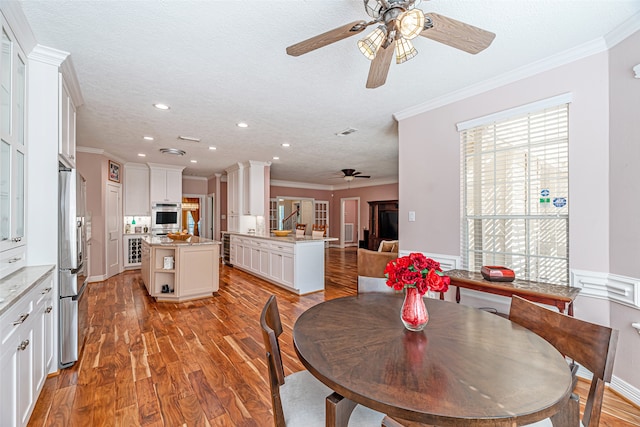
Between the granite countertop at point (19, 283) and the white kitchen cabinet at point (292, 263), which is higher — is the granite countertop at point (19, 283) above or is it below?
above

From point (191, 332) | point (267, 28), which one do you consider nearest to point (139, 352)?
point (191, 332)

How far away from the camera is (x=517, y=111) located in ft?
8.45

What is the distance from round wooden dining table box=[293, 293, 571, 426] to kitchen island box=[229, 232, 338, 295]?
3161mm

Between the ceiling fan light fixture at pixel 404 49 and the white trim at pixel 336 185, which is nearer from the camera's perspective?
the ceiling fan light fixture at pixel 404 49

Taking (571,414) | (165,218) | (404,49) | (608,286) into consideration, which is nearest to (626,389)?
(608,286)

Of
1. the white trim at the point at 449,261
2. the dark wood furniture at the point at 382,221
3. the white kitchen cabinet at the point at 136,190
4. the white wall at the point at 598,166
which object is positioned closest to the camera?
the white wall at the point at 598,166

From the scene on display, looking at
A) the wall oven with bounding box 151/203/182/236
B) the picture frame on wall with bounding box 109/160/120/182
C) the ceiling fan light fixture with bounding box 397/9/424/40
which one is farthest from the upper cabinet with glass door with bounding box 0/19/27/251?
the wall oven with bounding box 151/203/182/236

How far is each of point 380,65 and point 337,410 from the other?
74.6 inches

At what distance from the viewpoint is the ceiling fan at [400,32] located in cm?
141

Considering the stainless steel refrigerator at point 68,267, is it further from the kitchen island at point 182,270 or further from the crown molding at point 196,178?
the crown molding at point 196,178

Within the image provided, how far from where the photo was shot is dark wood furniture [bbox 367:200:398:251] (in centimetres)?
904

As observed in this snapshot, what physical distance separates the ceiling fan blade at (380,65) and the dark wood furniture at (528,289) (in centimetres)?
178

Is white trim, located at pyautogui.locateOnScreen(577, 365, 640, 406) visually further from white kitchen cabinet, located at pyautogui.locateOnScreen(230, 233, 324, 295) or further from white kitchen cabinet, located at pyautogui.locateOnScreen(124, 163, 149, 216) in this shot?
white kitchen cabinet, located at pyautogui.locateOnScreen(124, 163, 149, 216)

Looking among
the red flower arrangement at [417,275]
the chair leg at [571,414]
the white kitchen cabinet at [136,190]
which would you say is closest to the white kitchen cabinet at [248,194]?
the white kitchen cabinet at [136,190]
